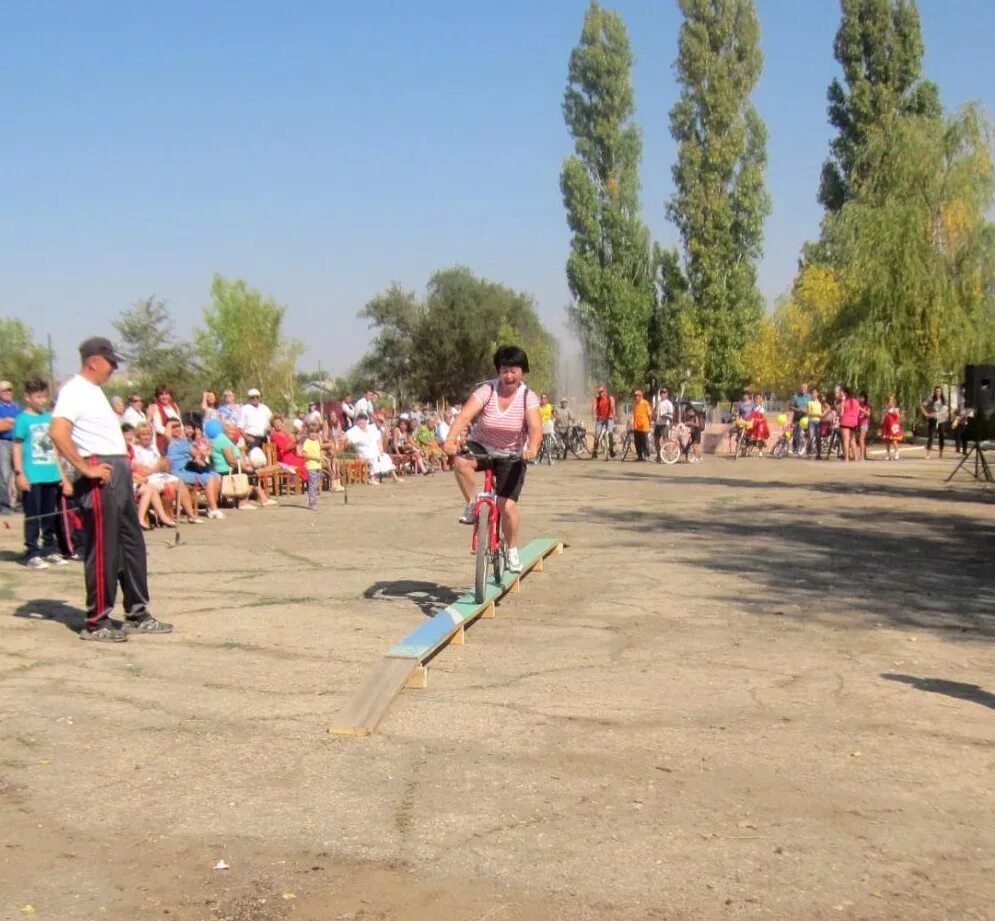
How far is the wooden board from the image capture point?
5395mm

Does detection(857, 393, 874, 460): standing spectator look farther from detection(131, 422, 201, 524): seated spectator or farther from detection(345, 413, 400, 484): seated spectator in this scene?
detection(131, 422, 201, 524): seated spectator

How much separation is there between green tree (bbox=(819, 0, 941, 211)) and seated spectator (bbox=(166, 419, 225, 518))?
38.1 m

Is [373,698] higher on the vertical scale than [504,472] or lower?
lower

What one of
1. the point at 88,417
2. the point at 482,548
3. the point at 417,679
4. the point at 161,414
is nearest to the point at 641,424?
the point at 161,414

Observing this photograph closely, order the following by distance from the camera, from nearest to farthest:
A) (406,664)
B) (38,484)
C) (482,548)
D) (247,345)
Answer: (406,664) < (482,548) < (38,484) < (247,345)

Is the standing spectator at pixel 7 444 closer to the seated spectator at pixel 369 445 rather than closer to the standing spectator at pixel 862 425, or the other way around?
the seated spectator at pixel 369 445

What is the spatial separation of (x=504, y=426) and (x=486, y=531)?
2.54ft

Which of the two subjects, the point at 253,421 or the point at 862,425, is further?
the point at 862,425

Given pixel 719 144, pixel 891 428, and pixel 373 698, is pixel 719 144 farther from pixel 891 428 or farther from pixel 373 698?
pixel 373 698


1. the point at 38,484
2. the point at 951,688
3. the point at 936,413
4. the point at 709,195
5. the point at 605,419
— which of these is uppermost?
the point at 709,195

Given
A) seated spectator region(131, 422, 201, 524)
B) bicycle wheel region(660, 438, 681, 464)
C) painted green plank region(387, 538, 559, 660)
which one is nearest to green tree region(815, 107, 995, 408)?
bicycle wheel region(660, 438, 681, 464)

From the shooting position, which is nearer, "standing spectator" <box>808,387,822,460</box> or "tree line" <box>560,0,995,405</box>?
"standing spectator" <box>808,387,822,460</box>

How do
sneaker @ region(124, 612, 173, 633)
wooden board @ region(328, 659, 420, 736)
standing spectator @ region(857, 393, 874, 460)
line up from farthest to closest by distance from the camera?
1. standing spectator @ region(857, 393, 874, 460)
2. sneaker @ region(124, 612, 173, 633)
3. wooden board @ region(328, 659, 420, 736)

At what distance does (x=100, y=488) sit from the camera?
7254mm
